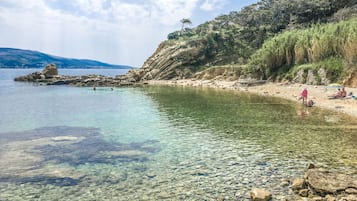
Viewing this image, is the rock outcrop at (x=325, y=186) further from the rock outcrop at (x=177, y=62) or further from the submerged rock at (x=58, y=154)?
the rock outcrop at (x=177, y=62)

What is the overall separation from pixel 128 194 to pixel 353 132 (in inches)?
699

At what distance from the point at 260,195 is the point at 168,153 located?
7782 millimetres

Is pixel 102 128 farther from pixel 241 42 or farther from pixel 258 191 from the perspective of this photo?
pixel 241 42

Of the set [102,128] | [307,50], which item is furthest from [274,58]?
[102,128]

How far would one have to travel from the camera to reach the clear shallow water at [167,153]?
1305 centimetres

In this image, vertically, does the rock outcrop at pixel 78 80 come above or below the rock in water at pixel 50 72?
below

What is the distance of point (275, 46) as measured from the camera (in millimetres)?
60250

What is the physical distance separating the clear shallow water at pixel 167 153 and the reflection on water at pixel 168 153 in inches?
1.9

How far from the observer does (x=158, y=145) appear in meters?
20.3

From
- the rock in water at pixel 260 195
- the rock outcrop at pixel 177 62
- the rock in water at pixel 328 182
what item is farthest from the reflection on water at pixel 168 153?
the rock outcrop at pixel 177 62

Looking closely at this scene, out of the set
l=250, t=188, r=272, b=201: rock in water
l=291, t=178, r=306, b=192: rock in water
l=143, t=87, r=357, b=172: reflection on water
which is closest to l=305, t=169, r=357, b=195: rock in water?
l=291, t=178, r=306, b=192: rock in water

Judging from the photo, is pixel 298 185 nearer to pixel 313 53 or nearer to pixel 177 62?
pixel 313 53

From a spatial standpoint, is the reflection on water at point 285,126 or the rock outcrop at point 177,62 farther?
the rock outcrop at point 177,62

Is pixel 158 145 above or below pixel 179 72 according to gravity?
below
